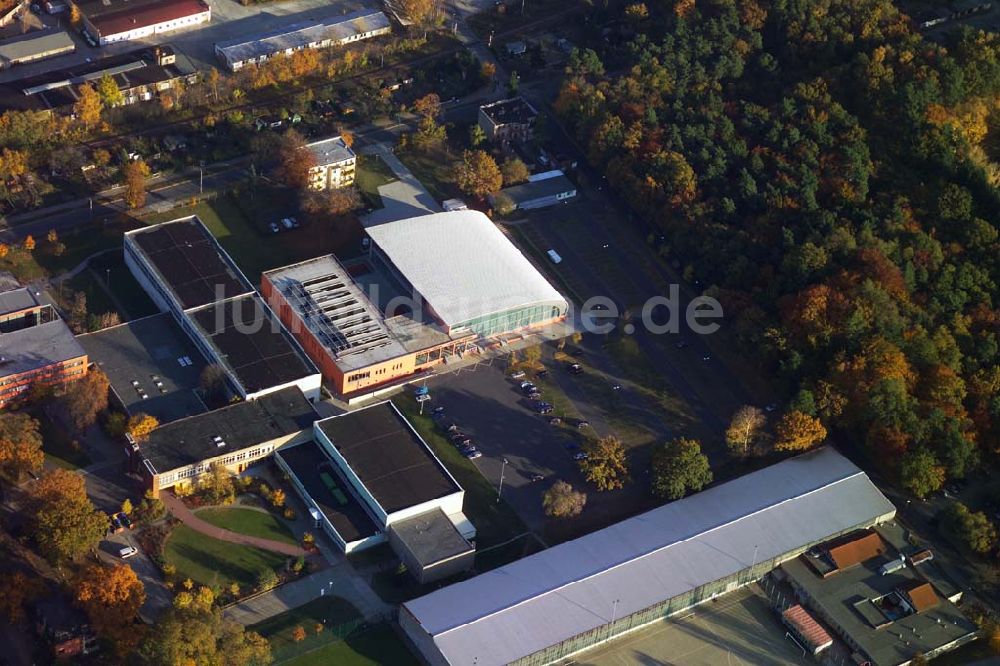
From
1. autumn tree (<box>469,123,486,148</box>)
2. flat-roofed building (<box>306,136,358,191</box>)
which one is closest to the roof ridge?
flat-roofed building (<box>306,136,358,191</box>)

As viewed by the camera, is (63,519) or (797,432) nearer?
(63,519)

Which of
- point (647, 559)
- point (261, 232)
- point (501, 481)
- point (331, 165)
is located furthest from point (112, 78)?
point (647, 559)

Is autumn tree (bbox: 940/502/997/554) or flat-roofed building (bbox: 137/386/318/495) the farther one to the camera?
autumn tree (bbox: 940/502/997/554)

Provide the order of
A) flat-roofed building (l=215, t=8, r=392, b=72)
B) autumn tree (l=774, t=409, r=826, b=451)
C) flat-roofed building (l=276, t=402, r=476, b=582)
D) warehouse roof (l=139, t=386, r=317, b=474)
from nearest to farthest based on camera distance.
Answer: flat-roofed building (l=276, t=402, r=476, b=582), warehouse roof (l=139, t=386, r=317, b=474), autumn tree (l=774, t=409, r=826, b=451), flat-roofed building (l=215, t=8, r=392, b=72)

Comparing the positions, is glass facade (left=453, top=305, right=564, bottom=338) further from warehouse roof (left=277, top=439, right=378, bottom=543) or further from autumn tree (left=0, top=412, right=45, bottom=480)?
autumn tree (left=0, top=412, right=45, bottom=480)

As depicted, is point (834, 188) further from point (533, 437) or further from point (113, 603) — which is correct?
point (113, 603)

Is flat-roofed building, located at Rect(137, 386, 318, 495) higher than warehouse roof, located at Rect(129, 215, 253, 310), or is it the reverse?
warehouse roof, located at Rect(129, 215, 253, 310)

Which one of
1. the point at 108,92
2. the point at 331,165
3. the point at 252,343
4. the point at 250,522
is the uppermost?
the point at 331,165
